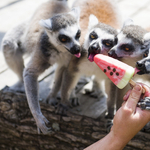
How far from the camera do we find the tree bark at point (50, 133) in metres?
3.19

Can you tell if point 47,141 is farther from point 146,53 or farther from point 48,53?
point 146,53

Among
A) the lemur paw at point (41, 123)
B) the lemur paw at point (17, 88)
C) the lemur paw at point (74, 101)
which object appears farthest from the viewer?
the lemur paw at point (17, 88)

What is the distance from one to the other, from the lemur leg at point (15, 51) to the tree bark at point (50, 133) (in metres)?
0.37

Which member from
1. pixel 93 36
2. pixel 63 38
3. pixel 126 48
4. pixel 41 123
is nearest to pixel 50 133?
pixel 41 123

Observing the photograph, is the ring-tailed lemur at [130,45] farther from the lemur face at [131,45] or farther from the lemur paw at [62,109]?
the lemur paw at [62,109]

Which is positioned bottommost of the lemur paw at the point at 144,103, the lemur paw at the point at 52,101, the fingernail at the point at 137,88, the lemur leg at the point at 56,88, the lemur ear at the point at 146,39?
the lemur paw at the point at 52,101

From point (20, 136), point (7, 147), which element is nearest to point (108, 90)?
point (20, 136)

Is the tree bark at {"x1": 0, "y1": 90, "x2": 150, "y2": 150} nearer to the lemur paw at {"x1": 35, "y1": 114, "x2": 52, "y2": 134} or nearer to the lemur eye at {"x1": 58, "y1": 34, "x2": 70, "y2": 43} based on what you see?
the lemur paw at {"x1": 35, "y1": 114, "x2": 52, "y2": 134}

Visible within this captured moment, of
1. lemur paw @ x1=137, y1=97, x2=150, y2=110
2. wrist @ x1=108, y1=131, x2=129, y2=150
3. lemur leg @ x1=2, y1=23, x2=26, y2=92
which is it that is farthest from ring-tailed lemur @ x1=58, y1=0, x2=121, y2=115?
wrist @ x1=108, y1=131, x2=129, y2=150

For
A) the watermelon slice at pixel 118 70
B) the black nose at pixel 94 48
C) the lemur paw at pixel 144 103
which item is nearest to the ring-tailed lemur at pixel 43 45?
the black nose at pixel 94 48

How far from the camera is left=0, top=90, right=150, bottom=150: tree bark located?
3188 mm

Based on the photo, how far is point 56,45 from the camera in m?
3.05

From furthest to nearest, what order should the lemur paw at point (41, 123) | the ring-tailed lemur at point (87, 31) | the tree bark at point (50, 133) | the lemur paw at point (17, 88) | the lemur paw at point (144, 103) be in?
the lemur paw at point (17, 88)
the tree bark at point (50, 133)
the lemur paw at point (41, 123)
the ring-tailed lemur at point (87, 31)
the lemur paw at point (144, 103)

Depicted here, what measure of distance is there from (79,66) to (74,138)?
104cm
